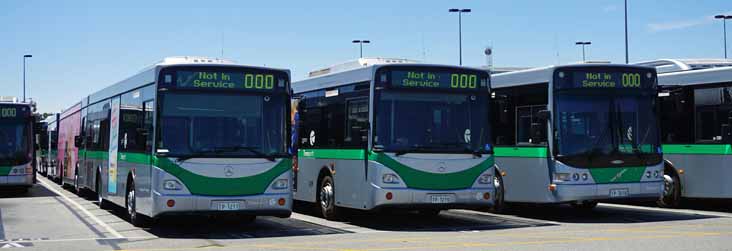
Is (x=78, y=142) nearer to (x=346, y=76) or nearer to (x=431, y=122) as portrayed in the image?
(x=346, y=76)

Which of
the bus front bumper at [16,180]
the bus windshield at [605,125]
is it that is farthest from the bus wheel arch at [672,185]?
the bus front bumper at [16,180]

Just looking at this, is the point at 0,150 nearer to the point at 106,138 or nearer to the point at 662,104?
the point at 106,138

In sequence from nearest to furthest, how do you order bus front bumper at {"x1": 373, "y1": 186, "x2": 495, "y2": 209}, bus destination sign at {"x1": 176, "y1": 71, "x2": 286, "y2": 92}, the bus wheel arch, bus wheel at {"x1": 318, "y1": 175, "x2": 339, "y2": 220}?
bus destination sign at {"x1": 176, "y1": 71, "x2": 286, "y2": 92} → bus front bumper at {"x1": 373, "y1": 186, "x2": 495, "y2": 209} → bus wheel at {"x1": 318, "y1": 175, "x2": 339, "y2": 220} → the bus wheel arch

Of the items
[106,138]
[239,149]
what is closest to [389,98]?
[239,149]

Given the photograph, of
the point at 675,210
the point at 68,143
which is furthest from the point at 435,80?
the point at 68,143

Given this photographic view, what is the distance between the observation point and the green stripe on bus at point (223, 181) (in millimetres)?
14617

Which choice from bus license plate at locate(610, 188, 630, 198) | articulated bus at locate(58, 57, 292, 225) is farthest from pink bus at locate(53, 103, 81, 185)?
bus license plate at locate(610, 188, 630, 198)

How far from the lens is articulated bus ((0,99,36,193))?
26.6 m

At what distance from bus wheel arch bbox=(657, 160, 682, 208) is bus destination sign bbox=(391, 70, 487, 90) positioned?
221 inches

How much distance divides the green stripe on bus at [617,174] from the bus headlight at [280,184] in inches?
219

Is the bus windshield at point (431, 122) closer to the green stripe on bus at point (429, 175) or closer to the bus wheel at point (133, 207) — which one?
the green stripe on bus at point (429, 175)

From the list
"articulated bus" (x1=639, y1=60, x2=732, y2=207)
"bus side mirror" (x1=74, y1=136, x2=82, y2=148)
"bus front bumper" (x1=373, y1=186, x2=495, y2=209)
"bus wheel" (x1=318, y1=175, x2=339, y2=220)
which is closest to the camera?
"bus front bumper" (x1=373, y1=186, x2=495, y2=209)

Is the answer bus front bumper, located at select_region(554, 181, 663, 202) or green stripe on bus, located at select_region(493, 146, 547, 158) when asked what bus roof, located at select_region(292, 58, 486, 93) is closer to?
green stripe on bus, located at select_region(493, 146, 547, 158)

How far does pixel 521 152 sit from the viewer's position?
18438mm
